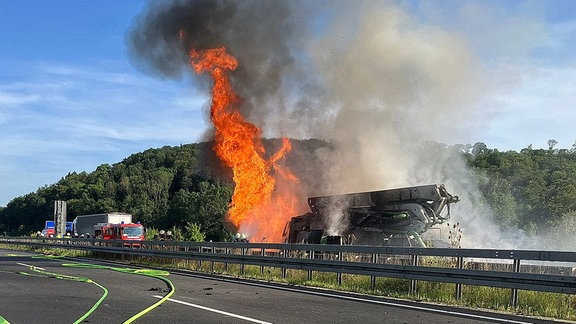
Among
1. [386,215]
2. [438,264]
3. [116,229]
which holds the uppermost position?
[386,215]

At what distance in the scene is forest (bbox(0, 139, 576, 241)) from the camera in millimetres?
33781

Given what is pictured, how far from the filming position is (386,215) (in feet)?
63.1

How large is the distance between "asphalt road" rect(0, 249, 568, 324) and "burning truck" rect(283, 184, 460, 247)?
20.3ft

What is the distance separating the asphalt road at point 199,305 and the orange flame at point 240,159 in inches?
408

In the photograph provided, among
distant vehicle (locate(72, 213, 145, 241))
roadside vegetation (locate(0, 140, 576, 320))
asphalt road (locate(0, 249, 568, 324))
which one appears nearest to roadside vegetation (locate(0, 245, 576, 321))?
roadside vegetation (locate(0, 140, 576, 320))

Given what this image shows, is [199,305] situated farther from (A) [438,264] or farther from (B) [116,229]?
(B) [116,229]

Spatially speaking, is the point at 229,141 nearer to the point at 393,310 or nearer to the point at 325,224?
the point at 325,224

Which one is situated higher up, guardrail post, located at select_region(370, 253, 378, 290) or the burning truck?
the burning truck

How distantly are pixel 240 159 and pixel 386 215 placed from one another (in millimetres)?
7978

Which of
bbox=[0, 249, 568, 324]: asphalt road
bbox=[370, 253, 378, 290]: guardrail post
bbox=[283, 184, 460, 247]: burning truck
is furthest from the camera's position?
bbox=[283, 184, 460, 247]: burning truck

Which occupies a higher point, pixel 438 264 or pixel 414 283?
pixel 438 264

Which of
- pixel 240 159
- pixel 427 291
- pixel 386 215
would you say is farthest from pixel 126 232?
pixel 427 291

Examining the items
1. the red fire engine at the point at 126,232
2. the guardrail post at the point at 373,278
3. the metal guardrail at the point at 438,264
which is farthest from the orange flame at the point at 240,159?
the red fire engine at the point at 126,232

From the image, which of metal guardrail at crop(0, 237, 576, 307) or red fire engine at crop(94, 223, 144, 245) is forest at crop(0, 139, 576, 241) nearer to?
red fire engine at crop(94, 223, 144, 245)
